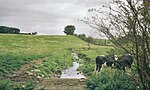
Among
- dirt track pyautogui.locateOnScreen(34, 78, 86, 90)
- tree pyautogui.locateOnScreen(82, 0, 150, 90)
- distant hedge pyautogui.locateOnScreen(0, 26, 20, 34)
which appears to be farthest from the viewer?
distant hedge pyautogui.locateOnScreen(0, 26, 20, 34)

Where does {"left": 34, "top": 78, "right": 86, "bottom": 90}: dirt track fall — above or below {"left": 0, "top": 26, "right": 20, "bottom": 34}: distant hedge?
below

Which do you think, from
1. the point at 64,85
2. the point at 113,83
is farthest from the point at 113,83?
the point at 64,85

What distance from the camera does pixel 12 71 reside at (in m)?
22.2

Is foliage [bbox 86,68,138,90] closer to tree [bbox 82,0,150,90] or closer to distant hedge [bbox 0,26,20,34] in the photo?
tree [bbox 82,0,150,90]

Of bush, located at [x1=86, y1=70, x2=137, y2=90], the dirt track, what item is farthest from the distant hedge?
bush, located at [x1=86, y1=70, x2=137, y2=90]

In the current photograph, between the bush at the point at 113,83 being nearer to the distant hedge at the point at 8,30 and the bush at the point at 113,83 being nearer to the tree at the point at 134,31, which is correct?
the tree at the point at 134,31

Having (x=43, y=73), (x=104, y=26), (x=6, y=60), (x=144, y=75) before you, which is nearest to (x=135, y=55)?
(x=144, y=75)

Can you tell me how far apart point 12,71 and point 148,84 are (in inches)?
601

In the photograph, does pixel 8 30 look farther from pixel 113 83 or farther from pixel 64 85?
pixel 113 83

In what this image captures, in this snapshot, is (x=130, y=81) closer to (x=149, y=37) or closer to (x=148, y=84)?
(x=148, y=84)

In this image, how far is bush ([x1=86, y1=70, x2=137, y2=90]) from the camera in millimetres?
9844

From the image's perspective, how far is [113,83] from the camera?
34.2 ft

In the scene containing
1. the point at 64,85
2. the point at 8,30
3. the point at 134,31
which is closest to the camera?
the point at 134,31

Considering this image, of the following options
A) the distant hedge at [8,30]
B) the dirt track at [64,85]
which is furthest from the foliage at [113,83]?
the distant hedge at [8,30]
